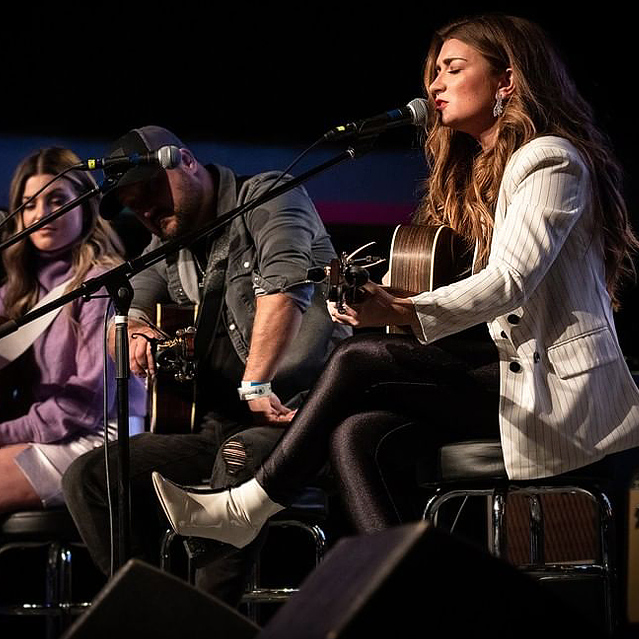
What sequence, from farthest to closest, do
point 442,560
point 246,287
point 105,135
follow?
point 105,135 < point 246,287 < point 442,560

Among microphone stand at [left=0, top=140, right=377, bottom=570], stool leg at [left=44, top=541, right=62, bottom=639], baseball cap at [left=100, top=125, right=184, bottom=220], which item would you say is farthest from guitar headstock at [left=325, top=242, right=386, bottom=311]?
stool leg at [left=44, top=541, right=62, bottom=639]

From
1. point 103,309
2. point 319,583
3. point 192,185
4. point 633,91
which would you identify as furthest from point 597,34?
point 319,583

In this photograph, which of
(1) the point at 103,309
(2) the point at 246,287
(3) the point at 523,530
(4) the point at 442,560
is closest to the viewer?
(4) the point at 442,560

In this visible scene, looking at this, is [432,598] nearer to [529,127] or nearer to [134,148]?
[529,127]

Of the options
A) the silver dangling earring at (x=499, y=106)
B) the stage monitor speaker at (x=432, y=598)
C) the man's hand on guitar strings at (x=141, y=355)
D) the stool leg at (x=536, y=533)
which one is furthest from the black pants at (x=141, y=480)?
the stage monitor speaker at (x=432, y=598)

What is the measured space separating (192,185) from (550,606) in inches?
89.9

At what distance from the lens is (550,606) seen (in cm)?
100

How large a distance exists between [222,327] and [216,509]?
2.82 feet

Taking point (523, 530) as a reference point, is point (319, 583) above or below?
above

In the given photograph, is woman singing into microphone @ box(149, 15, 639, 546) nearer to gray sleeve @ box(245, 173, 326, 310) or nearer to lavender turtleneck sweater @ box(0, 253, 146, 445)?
gray sleeve @ box(245, 173, 326, 310)

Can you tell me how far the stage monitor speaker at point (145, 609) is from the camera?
4.17 feet

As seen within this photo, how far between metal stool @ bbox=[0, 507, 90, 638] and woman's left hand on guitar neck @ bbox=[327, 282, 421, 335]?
4.29 ft

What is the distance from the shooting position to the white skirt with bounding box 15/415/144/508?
3.06m

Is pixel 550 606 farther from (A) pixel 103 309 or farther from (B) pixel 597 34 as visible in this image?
(B) pixel 597 34
